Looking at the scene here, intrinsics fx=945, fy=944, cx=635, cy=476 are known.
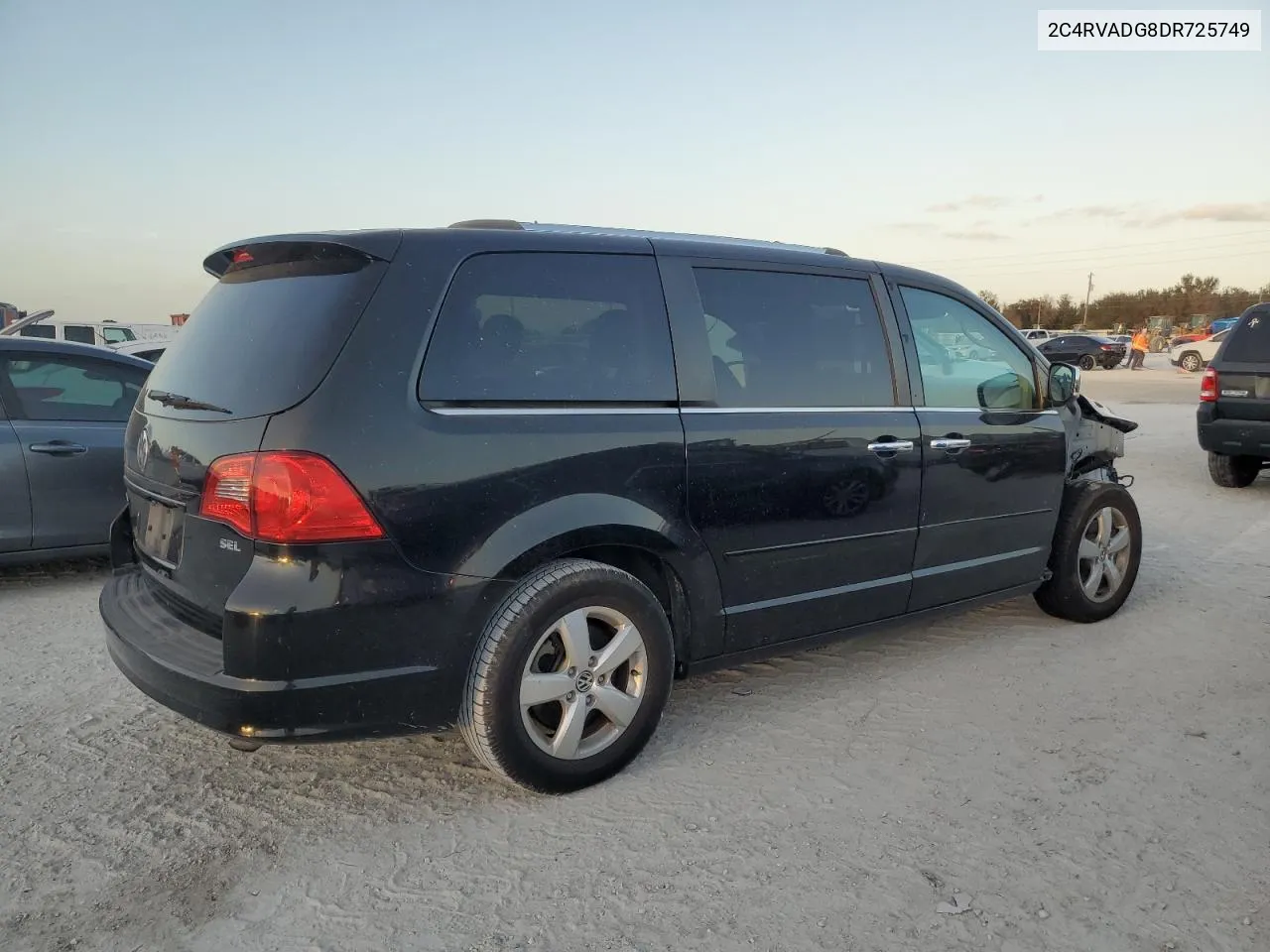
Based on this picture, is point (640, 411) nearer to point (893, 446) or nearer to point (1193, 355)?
point (893, 446)

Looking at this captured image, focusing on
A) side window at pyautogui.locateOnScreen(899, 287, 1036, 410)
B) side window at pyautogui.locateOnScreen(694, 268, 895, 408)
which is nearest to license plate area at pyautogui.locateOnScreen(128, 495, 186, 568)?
side window at pyautogui.locateOnScreen(694, 268, 895, 408)

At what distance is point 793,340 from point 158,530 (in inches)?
90.8

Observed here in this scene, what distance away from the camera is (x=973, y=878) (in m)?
2.53

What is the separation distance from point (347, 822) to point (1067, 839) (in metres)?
2.11

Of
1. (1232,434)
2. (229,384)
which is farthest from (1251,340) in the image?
(229,384)

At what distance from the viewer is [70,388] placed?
555 cm

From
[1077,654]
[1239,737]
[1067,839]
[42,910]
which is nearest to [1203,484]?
[1077,654]

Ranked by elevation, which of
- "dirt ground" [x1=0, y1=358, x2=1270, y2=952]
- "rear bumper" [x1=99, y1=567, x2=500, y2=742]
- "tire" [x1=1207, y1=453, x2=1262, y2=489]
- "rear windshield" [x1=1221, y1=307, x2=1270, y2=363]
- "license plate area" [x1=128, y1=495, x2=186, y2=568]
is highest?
"rear windshield" [x1=1221, y1=307, x2=1270, y2=363]

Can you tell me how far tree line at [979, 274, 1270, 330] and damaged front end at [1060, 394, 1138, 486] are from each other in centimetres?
6718

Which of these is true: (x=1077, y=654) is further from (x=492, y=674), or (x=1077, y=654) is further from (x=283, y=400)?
(x=283, y=400)

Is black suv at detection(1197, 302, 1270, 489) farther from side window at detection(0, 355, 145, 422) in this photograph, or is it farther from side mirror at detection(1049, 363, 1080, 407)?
side window at detection(0, 355, 145, 422)

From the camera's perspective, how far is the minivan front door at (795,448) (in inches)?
130

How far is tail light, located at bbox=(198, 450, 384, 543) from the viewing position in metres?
2.50

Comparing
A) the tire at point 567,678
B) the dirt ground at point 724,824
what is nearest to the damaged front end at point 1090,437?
the dirt ground at point 724,824
